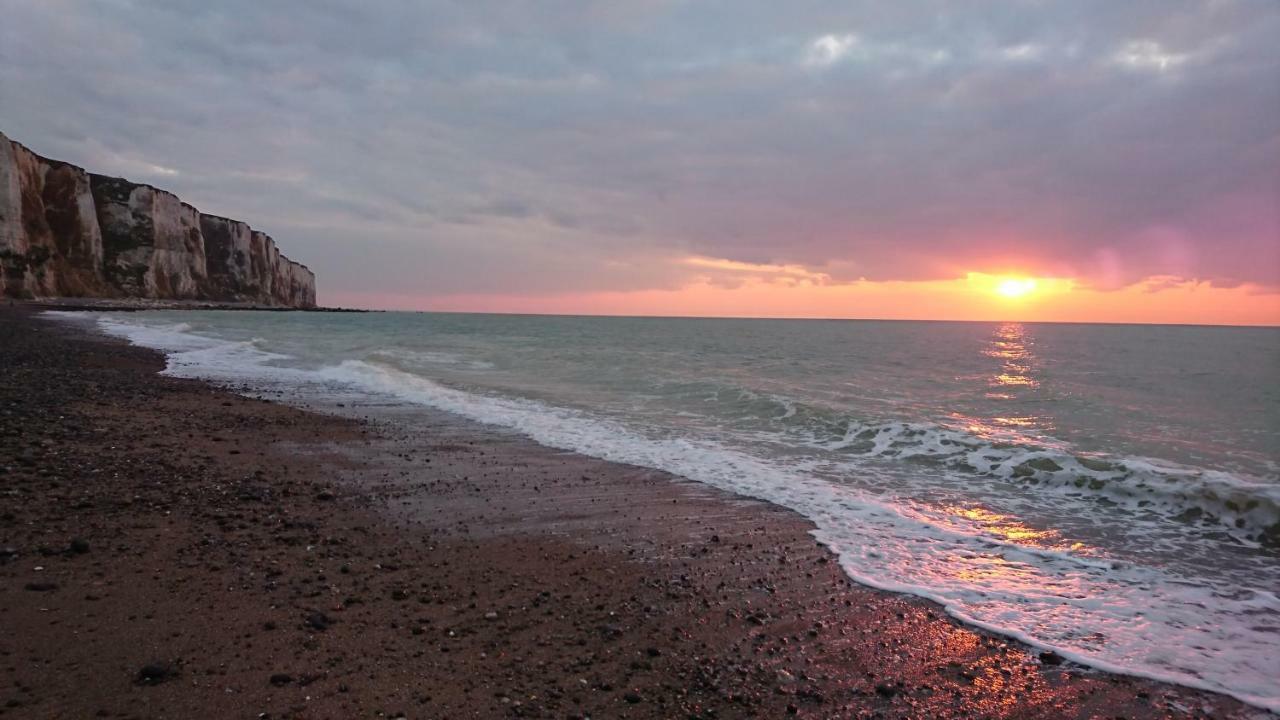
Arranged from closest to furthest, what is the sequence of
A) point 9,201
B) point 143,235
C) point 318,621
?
point 318,621 < point 9,201 < point 143,235

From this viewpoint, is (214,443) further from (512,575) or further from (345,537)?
(512,575)

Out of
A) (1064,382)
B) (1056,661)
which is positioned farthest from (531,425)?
(1064,382)

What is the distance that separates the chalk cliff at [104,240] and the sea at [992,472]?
163ft

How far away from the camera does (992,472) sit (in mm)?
11094

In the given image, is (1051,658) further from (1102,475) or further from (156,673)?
(1102,475)

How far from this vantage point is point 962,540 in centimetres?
730

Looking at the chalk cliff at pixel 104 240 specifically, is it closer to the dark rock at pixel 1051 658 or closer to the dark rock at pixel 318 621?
the dark rock at pixel 318 621

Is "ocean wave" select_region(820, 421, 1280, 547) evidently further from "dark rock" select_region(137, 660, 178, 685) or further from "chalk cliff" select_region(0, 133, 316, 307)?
"chalk cliff" select_region(0, 133, 316, 307)

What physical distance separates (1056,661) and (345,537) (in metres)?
6.24

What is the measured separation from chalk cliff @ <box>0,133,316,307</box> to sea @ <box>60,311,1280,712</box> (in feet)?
163

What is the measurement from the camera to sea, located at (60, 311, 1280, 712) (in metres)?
5.39

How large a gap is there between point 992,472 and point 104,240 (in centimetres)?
10133

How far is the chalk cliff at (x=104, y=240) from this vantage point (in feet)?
192

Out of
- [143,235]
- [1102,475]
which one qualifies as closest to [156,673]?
[1102,475]
